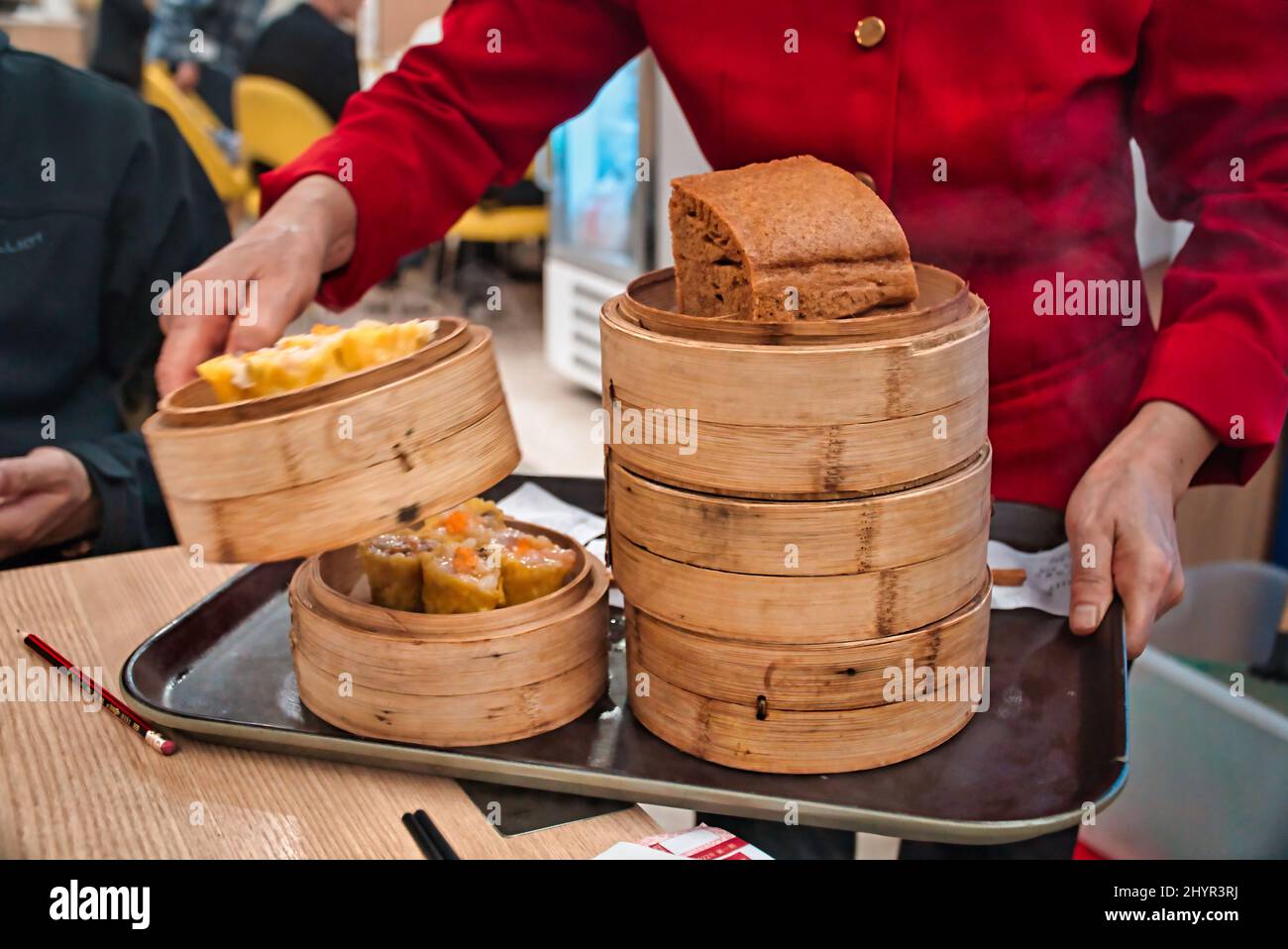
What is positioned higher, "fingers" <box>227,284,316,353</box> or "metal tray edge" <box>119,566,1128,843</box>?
"fingers" <box>227,284,316,353</box>

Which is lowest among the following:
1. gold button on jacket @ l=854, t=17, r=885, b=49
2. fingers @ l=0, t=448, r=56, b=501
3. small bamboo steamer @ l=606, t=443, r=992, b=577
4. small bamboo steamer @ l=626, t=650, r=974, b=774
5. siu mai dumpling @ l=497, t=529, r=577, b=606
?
small bamboo steamer @ l=626, t=650, r=974, b=774

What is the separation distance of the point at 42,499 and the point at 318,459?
0.96m

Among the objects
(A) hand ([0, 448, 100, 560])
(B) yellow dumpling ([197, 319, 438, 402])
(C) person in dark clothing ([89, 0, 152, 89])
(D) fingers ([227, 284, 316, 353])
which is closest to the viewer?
(B) yellow dumpling ([197, 319, 438, 402])

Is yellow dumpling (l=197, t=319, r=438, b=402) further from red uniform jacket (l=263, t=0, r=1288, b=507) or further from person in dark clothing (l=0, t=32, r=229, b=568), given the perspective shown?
person in dark clothing (l=0, t=32, r=229, b=568)

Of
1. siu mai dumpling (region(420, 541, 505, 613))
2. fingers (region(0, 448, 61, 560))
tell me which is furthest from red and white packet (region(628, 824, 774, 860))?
fingers (region(0, 448, 61, 560))

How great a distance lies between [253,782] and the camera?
1095 mm

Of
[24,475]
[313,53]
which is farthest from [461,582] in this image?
[313,53]

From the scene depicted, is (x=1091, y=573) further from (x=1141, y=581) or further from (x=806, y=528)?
(x=806, y=528)

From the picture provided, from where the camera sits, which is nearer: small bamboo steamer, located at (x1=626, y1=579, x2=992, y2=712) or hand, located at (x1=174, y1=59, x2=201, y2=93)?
small bamboo steamer, located at (x1=626, y1=579, x2=992, y2=712)

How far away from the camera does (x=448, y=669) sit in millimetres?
1108

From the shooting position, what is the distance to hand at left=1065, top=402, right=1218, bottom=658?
1.27m

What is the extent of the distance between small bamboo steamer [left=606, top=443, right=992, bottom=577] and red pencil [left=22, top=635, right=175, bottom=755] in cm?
52

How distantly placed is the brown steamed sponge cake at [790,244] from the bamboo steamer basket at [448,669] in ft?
1.15
